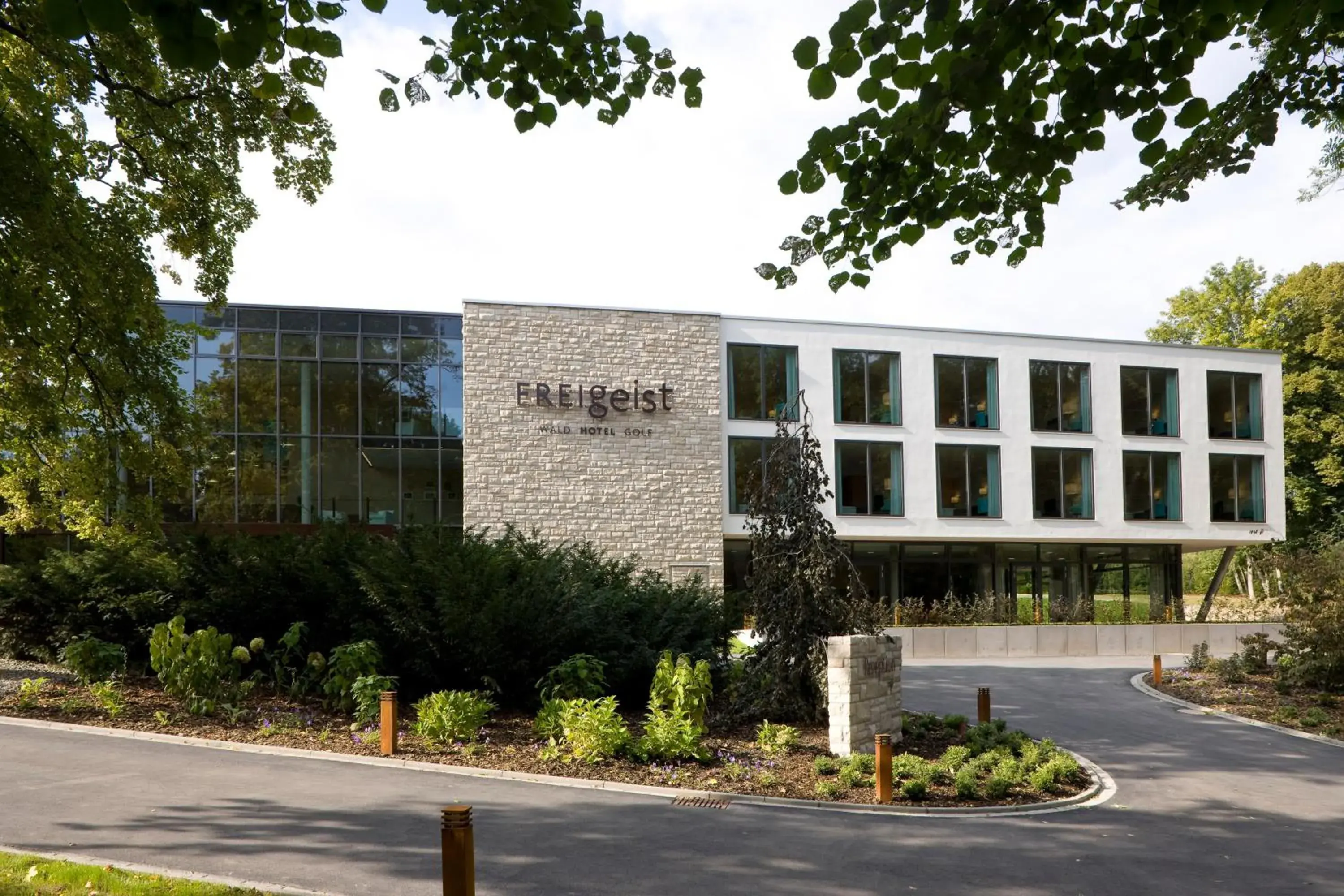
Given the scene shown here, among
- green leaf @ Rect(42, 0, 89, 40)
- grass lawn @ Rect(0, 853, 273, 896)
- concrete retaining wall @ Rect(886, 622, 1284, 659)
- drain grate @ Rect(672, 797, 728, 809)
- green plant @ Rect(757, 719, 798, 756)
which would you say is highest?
green leaf @ Rect(42, 0, 89, 40)

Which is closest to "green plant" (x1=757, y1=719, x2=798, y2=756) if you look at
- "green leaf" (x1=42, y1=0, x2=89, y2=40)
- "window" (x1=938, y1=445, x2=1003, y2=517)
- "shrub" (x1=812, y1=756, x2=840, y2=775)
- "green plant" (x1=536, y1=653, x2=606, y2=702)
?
"shrub" (x1=812, y1=756, x2=840, y2=775)

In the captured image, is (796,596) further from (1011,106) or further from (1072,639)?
(1072,639)

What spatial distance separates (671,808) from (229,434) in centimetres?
2252

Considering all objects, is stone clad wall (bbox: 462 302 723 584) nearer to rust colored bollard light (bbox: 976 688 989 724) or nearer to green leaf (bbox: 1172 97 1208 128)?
rust colored bollard light (bbox: 976 688 989 724)

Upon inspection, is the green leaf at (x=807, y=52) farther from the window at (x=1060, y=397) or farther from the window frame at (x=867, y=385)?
the window at (x=1060, y=397)

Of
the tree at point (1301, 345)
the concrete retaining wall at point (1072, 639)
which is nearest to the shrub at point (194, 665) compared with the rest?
the concrete retaining wall at point (1072, 639)

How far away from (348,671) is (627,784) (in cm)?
457

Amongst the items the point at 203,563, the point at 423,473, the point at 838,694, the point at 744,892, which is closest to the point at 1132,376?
the point at 423,473

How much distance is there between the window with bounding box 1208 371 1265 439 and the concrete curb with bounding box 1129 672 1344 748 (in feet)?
54.4

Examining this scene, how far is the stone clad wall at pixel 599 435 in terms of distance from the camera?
2959cm

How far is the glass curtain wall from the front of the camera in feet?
94.0

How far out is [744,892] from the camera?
23.7ft

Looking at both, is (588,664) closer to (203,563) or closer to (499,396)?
(203,563)

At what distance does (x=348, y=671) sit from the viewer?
13.3m
